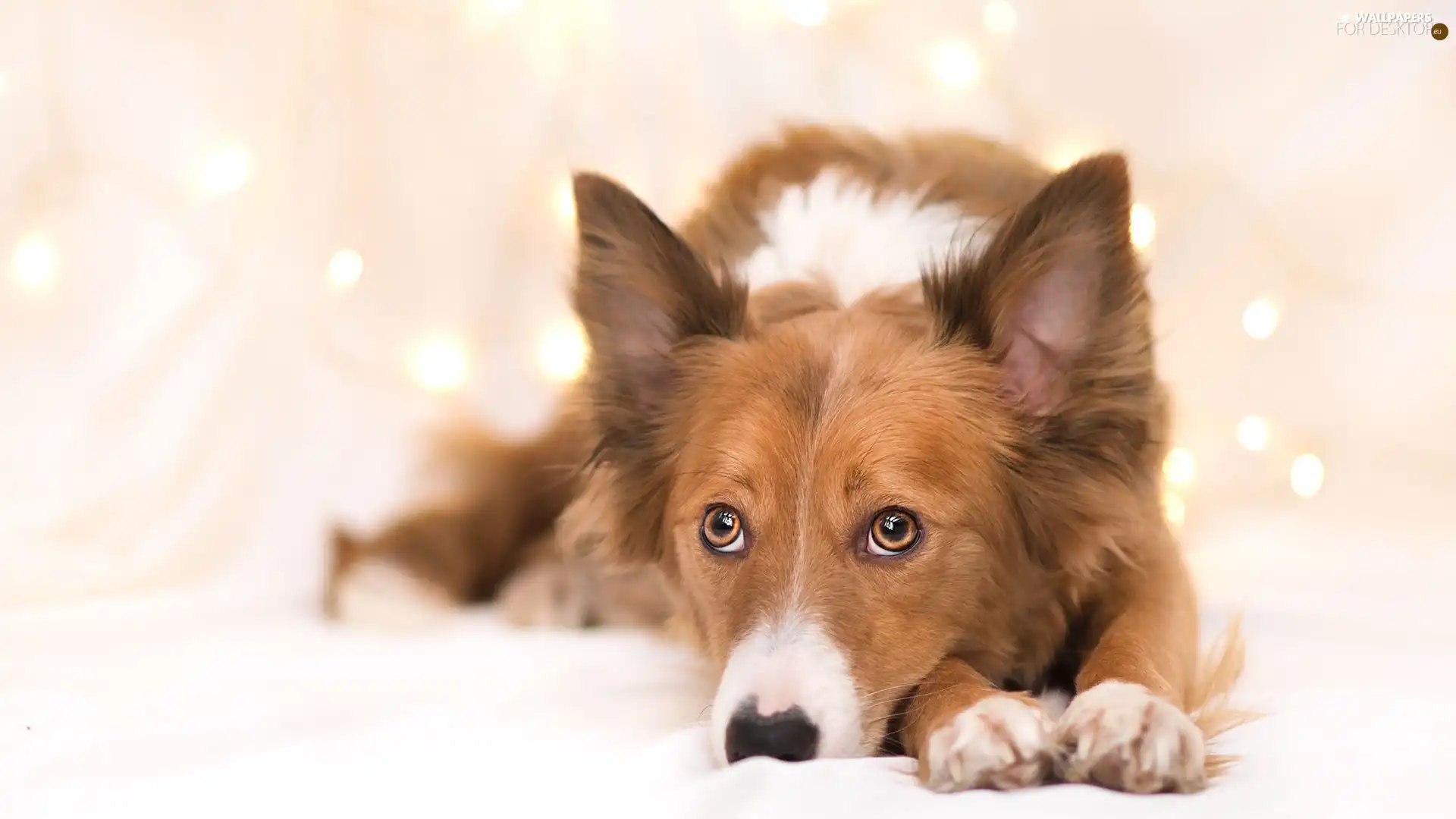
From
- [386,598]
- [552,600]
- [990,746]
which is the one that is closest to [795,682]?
[990,746]

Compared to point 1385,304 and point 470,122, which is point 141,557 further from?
point 1385,304

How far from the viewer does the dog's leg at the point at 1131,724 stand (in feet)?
5.65

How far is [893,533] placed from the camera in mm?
2160

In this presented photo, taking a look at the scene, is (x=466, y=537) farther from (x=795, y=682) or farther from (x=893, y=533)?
(x=795, y=682)

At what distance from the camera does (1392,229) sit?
3781mm

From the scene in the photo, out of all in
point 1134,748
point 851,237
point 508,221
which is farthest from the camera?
point 508,221

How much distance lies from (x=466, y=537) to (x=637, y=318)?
4.15 feet

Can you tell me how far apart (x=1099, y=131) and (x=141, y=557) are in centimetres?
309

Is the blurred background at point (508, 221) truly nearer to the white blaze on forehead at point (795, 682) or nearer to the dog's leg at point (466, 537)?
the dog's leg at point (466, 537)

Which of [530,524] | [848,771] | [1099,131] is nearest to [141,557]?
[530,524]

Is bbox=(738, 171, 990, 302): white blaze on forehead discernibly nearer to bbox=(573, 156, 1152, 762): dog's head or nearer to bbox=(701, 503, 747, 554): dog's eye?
bbox=(573, 156, 1152, 762): dog's head

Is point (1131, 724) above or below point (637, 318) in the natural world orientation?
below

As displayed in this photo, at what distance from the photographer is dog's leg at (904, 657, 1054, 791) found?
1.74 meters

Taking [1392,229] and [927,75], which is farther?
[927,75]
